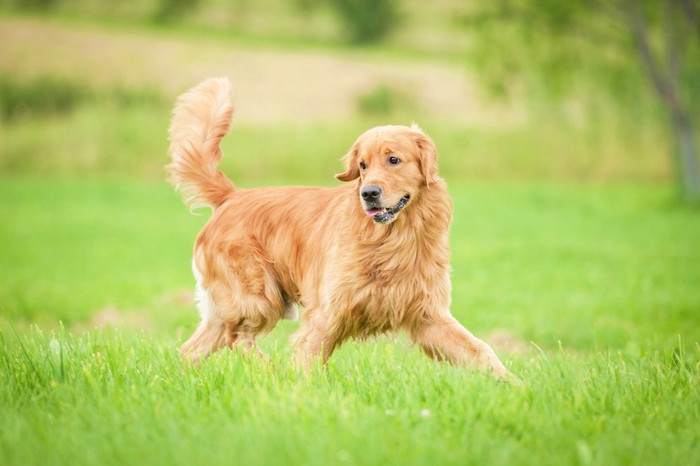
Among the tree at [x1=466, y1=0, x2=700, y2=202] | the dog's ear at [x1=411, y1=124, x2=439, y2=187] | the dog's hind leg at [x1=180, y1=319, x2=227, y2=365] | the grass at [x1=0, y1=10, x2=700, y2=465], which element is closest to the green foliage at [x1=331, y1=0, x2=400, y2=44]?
the grass at [x1=0, y1=10, x2=700, y2=465]

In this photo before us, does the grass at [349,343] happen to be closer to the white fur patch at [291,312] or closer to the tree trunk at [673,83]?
the white fur patch at [291,312]

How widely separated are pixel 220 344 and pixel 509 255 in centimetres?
881

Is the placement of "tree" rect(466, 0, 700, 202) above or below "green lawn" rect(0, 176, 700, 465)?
above

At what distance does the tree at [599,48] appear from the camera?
19.6m

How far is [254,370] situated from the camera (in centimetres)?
445

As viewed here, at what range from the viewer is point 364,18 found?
42.5 metres

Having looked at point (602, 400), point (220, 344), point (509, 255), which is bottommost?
point (509, 255)

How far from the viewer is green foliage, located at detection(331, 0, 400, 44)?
140 ft

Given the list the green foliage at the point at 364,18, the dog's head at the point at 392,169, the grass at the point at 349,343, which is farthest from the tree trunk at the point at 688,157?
the green foliage at the point at 364,18

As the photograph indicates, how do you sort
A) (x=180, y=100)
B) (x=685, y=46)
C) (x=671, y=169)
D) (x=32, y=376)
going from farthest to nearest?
(x=671, y=169)
(x=685, y=46)
(x=180, y=100)
(x=32, y=376)

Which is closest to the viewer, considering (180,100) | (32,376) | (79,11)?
(32,376)

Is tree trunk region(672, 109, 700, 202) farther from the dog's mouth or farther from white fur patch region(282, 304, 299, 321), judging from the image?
the dog's mouth

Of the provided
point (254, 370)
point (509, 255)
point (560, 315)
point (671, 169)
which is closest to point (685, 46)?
point (671, 169)

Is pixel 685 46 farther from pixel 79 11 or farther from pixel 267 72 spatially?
pixel 79 11
